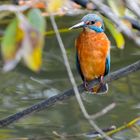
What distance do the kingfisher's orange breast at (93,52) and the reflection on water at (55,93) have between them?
1.47 m

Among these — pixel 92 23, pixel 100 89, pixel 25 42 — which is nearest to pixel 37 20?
pixel 25 42

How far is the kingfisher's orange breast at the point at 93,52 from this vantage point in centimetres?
425

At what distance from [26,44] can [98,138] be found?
11.9ft

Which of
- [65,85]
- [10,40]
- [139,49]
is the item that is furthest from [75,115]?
[10,40]

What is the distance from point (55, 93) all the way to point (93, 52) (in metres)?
2.74

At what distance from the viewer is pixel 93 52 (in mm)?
4254

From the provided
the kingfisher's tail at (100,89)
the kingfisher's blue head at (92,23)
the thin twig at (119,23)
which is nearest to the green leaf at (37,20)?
the thin twig at (119,23)

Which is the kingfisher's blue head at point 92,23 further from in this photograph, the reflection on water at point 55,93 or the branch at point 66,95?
the reflection on water at point 55,93

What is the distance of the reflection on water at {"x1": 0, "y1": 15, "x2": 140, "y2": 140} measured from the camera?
6.04 metres

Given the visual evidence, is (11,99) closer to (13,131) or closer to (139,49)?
(13,131)

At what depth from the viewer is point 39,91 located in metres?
7.08

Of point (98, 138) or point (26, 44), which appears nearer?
point (26, 44)

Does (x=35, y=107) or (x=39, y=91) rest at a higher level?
(x=35, y=107)

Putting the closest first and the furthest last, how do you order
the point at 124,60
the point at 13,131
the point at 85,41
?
the point at 85,41, the point at 13,131, the point at 124,60
